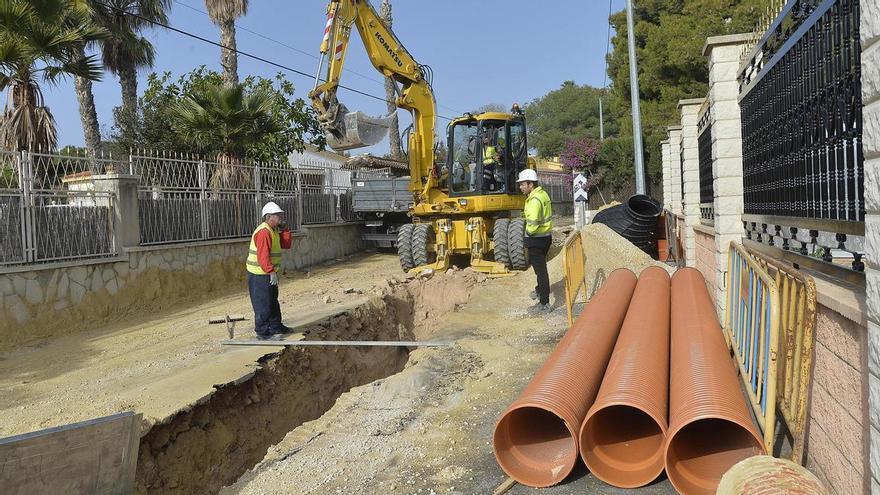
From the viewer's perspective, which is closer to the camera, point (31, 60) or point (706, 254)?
point (706, 254)

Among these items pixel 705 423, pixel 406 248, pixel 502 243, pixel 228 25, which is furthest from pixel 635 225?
pixel 228 25

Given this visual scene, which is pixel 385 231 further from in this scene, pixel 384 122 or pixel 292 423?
pixel 292 423

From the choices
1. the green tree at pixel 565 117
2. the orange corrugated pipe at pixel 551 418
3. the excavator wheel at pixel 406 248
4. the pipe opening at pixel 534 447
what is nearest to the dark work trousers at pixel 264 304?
the orange corrugated pipe at pixel 551 418

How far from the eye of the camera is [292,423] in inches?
279

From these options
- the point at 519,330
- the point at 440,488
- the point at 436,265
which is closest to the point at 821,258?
the point at 440,488

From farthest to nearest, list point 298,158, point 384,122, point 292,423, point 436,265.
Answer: point 298,158
point 384,122
point 436,265
point 292,423

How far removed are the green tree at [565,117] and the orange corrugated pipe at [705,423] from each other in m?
57.3

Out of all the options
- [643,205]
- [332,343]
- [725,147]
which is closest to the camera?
[725,147]

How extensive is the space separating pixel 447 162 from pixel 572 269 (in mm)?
5256

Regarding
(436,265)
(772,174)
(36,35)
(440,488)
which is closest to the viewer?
(440,488)

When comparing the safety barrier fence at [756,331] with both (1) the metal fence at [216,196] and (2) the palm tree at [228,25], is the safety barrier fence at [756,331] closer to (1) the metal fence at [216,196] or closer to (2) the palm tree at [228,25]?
(1) the metal fence at [216,196]

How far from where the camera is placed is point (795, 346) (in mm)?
3219

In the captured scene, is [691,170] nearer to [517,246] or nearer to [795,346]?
[517,246]

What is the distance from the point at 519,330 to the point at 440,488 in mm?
4356
